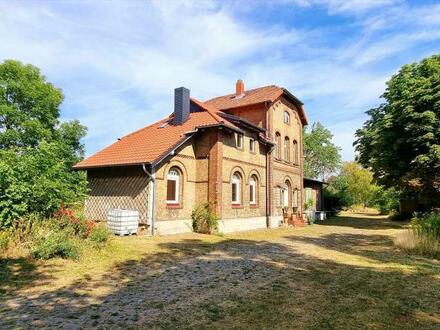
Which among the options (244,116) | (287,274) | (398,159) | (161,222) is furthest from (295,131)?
(287,274)

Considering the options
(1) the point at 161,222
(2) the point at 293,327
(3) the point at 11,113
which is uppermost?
(3) the point at 11,113

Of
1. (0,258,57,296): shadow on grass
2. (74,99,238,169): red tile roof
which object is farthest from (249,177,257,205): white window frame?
(0,258,57,296): shadow on grass

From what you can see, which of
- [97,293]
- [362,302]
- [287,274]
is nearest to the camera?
[362,302]

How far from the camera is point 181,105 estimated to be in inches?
779

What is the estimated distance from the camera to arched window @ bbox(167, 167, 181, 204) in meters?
17.0

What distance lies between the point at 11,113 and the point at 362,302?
3516 cm

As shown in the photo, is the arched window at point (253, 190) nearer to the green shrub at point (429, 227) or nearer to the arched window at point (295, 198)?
the arched window at point (295, 198)

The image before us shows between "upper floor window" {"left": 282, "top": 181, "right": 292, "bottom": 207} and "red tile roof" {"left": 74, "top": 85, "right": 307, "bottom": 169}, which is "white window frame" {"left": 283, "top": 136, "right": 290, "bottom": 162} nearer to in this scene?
"upper floor window" {"left": 282, "top": 181, "right": 292, "bottom": 207}

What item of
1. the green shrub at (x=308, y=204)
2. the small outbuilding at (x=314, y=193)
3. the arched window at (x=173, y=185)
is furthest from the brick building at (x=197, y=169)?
the small outbuilding at (x=314, y=193)

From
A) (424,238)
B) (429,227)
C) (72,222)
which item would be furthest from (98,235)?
(429,227)

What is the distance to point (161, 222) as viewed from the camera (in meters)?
16.0

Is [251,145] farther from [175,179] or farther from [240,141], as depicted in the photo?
[175,179]

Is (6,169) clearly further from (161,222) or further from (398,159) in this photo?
(398,159)

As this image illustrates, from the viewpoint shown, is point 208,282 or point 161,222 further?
point 161,222
